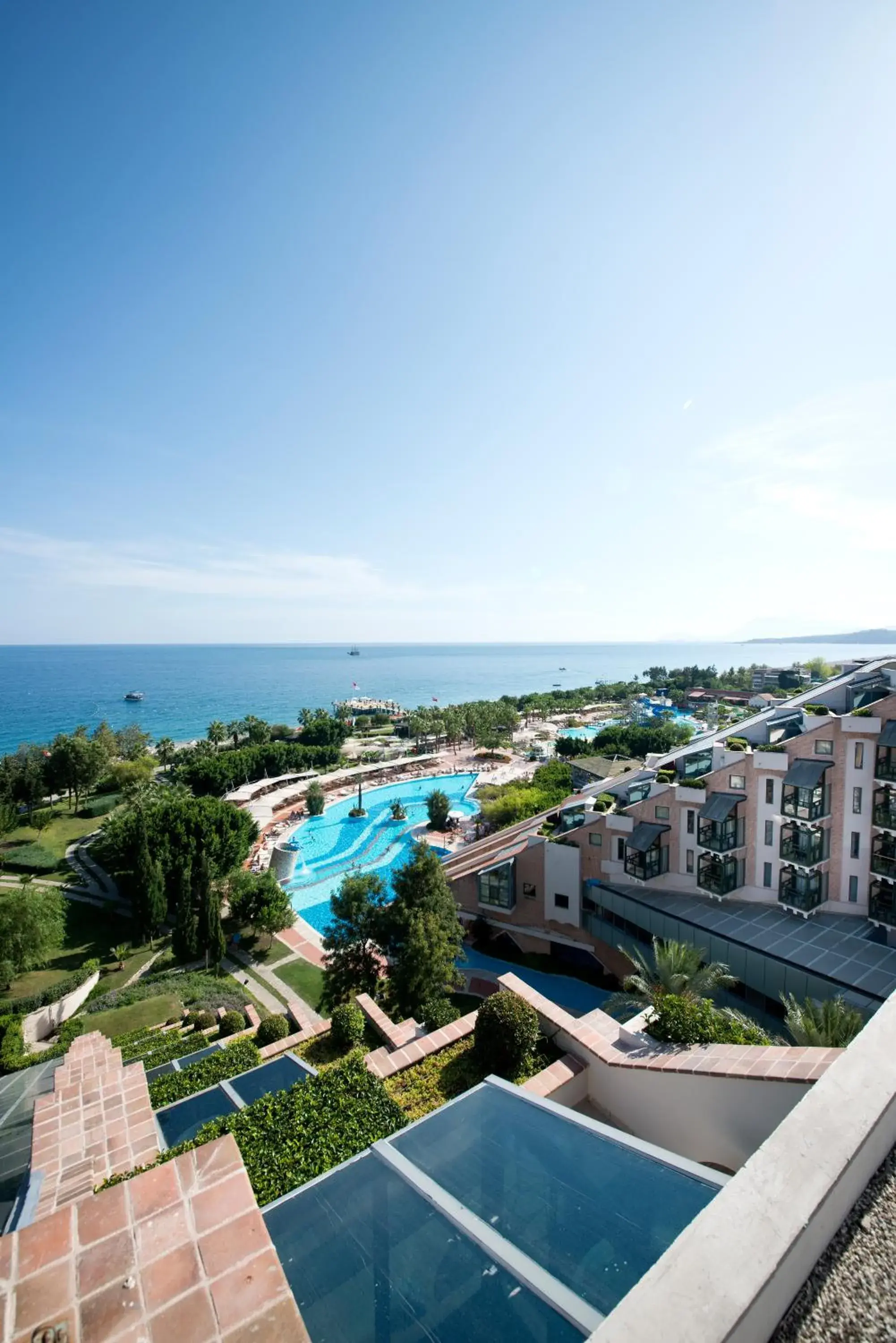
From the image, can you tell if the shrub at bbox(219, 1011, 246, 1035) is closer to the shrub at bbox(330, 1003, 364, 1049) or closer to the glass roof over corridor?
the shrub at bbox(330, 1003, 364, 1049)

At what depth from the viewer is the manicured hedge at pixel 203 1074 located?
984 centimetres

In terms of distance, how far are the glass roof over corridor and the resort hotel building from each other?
1290 centimetres

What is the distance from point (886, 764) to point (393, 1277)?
19.0 m

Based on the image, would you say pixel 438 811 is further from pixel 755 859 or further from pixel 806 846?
pixel 806 846

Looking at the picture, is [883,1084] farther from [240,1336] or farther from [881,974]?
[881,974]

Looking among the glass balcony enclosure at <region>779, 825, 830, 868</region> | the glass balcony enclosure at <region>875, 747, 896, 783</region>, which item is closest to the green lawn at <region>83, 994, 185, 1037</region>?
the glass balcony enclosure at <region>779, 825, 830, 868</region>

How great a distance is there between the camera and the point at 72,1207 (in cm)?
278

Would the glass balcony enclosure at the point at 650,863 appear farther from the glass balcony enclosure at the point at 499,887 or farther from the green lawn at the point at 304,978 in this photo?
the green lawn at the point at 304,978

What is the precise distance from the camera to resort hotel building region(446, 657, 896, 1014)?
16500 millimetres

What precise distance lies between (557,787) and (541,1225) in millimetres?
37401

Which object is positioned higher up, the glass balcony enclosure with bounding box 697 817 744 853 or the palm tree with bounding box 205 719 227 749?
the glass balcony enclosure with bounding box 697 817 744 853

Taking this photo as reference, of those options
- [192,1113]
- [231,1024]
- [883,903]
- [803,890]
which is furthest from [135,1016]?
[883,903]

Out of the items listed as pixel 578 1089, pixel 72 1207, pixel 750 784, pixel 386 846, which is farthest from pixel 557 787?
pixel 72 1207

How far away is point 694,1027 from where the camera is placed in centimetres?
816
